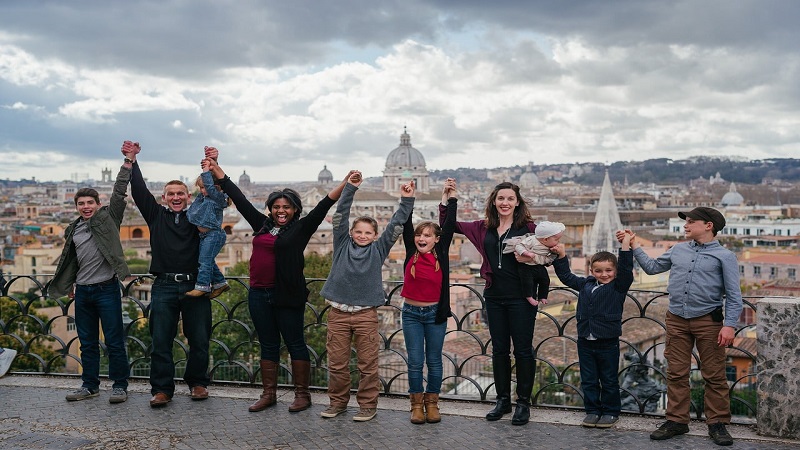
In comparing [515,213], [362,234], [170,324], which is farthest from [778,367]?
[170,324]

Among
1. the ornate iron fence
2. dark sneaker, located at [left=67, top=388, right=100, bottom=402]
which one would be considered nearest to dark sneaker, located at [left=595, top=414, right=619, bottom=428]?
the ornate iron fence

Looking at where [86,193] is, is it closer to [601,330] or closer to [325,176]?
[601,330]

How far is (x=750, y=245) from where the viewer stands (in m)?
79.5

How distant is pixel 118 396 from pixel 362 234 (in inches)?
72.5

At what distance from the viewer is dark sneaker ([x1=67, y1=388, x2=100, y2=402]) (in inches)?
194

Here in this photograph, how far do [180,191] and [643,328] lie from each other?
22.8m

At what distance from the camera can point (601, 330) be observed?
4355 mm

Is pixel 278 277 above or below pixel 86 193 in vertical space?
below

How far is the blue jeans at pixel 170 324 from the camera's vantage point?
15.9 feet

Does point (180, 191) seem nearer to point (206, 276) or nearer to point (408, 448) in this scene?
point (206, 276)

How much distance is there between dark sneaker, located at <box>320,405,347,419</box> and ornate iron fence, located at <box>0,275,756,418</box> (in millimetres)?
413

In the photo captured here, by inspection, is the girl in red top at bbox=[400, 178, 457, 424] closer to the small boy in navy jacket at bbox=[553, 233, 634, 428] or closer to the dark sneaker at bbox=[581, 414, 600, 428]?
the small boy in navy jacket at bbox=[553, 233, 634, 428]

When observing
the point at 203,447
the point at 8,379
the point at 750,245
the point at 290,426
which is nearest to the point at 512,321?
the point at 290,426

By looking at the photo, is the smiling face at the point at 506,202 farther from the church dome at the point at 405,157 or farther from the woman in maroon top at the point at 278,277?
the church dome at the point at 405,157
